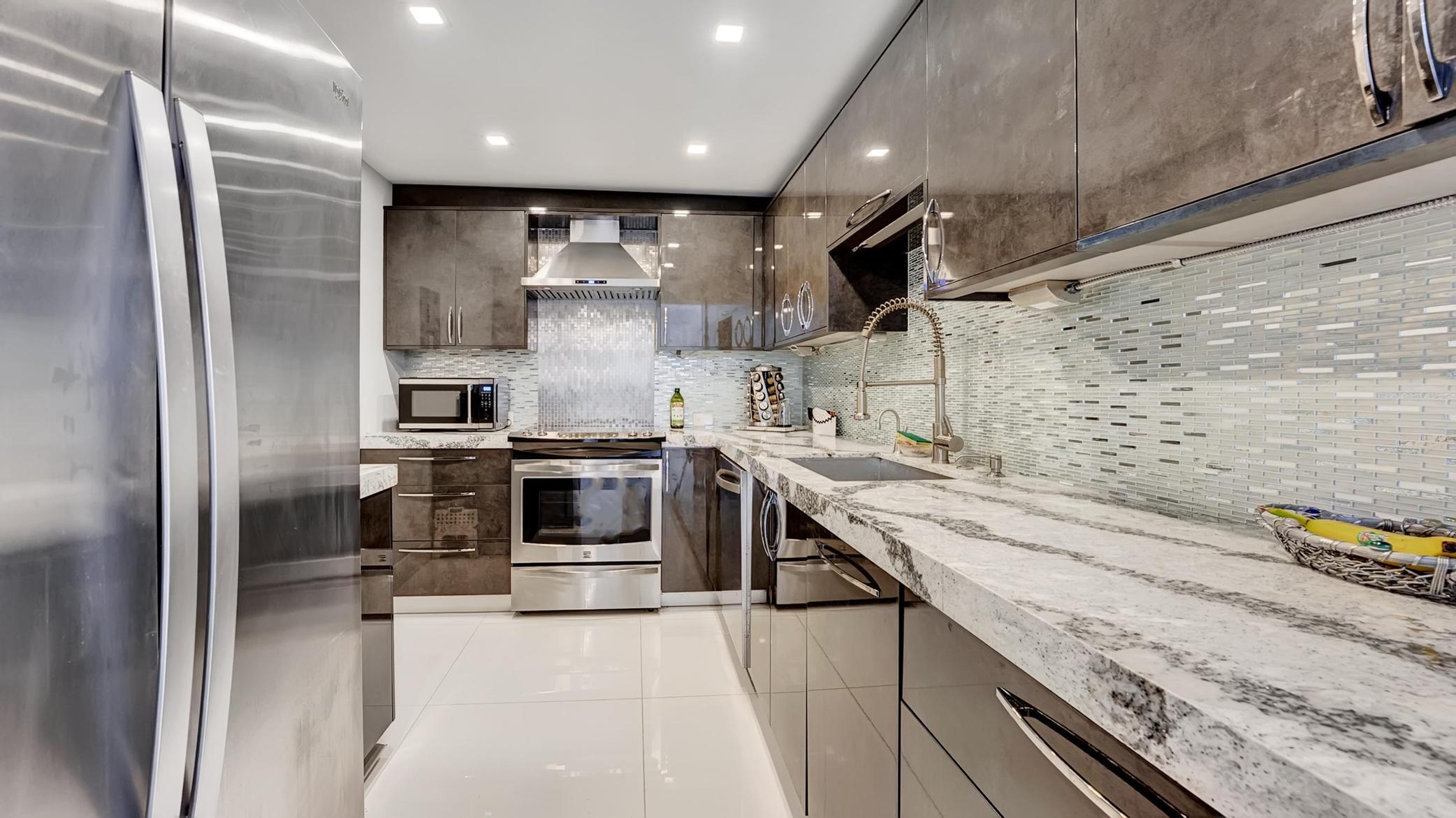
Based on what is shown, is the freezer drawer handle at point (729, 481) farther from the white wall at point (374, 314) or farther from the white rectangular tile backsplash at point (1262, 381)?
the white wall at point (374, 314)

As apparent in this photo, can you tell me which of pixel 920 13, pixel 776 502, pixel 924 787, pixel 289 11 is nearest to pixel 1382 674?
pixel 924 787

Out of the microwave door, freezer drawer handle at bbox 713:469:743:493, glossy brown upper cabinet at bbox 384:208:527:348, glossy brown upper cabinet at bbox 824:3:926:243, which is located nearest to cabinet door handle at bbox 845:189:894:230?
glossy brown upper cabinet at bbox 824:3:926:243

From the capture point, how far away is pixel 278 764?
881 mm

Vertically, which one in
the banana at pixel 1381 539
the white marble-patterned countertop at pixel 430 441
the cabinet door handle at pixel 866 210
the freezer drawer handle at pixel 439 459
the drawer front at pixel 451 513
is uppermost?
the cabinet door handle at pixel 866 210

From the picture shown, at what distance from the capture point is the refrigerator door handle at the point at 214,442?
676 millimetres

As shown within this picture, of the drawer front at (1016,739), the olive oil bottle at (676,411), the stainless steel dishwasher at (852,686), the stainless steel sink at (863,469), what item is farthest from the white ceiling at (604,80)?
the drawer front at (1016,739)

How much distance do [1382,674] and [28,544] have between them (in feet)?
3.82

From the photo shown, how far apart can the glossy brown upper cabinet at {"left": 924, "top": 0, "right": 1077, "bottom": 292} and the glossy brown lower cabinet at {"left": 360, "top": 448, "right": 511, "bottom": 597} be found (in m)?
2.54

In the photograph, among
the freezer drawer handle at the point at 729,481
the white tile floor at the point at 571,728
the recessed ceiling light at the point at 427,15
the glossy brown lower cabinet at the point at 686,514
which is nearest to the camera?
the white tile floor at the point at 571,728

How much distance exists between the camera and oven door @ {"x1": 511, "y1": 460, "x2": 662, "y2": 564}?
2994 millimetres

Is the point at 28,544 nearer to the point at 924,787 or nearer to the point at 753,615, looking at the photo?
the point at 924,787

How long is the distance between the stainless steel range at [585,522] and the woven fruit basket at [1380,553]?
2.58m

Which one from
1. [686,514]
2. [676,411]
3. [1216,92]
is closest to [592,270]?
[676,411]

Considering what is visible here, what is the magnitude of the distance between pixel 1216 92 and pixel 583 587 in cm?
300
